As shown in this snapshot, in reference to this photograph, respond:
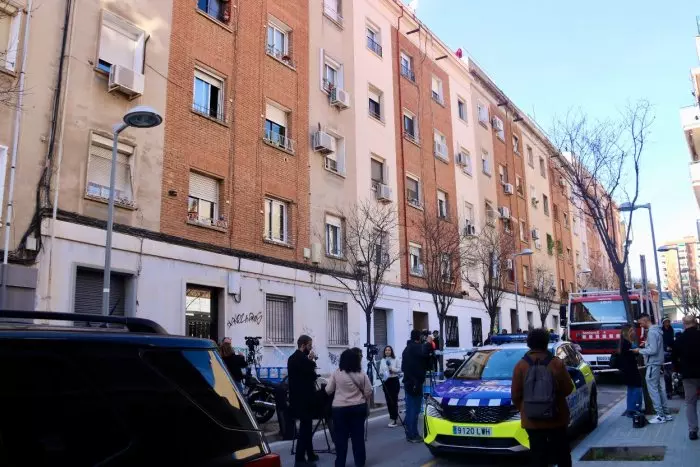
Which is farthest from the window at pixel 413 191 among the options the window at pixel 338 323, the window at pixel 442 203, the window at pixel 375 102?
the window at pixel 338 323

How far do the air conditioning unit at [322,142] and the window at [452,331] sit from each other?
10.6m

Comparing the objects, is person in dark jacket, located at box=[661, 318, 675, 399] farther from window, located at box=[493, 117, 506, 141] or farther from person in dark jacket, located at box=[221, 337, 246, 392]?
window, located at box=[493, 117, 506, 141]

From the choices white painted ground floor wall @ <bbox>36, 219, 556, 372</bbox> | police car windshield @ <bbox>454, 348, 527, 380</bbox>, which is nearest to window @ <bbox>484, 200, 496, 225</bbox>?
white painted ground floor wall @ <bbox>36, 219, 556, 372</bbox>

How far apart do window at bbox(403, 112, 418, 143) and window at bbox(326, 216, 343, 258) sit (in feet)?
23.4

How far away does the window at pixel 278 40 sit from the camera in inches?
781

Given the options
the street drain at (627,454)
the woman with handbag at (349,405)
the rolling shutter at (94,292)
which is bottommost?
the street drain at (627,454)

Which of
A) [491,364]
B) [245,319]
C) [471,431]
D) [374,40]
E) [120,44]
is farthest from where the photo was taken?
[374,40]

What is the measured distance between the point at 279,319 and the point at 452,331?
475 inches

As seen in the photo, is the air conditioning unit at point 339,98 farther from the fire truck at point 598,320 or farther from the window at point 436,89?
the fire truck at point 598,320

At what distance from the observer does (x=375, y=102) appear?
25438 millimetres

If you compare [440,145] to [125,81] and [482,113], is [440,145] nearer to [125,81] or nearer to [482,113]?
[482,113]

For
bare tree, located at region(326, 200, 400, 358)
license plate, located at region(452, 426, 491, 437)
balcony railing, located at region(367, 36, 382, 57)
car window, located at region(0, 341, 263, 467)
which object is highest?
balcony railing, located at region(367, 36, 382, 57)

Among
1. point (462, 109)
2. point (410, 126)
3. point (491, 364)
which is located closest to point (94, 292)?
point (491, 364)

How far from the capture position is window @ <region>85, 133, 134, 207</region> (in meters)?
13.8
